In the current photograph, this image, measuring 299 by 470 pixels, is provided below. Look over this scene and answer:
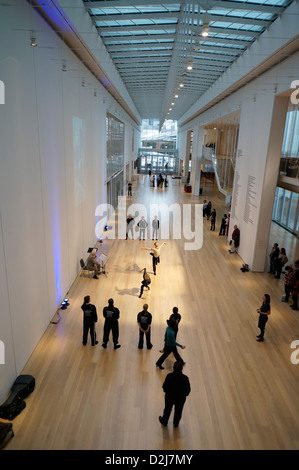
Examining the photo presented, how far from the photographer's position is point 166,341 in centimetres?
582

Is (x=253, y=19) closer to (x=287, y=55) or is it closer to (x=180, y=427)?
(x=287, y=55)

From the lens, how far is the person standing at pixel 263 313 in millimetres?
6552

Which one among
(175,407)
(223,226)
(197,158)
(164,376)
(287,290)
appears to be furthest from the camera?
(197,158)

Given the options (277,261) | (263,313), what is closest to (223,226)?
(277,261)

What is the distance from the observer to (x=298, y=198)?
53.1 feet

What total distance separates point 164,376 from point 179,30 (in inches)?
367

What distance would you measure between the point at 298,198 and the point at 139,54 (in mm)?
10363

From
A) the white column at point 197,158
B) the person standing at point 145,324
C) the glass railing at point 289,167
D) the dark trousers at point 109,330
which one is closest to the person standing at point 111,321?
the dark trousers at point 109,330

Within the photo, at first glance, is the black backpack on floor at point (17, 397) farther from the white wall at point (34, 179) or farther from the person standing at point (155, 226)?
the person standing at point (155, 226)

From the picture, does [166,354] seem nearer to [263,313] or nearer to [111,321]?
[111,321]

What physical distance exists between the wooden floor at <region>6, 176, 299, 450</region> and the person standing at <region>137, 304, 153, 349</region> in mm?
195

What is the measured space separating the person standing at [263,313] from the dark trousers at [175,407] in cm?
295

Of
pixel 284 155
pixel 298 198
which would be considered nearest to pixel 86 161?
pixel 284 155

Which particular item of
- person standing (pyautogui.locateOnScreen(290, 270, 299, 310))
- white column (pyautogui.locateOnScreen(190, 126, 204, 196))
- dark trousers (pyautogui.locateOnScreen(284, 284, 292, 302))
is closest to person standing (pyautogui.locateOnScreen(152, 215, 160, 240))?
dark trousers (pyautogui.locateOnScreen(284, 284, 292, 302))
